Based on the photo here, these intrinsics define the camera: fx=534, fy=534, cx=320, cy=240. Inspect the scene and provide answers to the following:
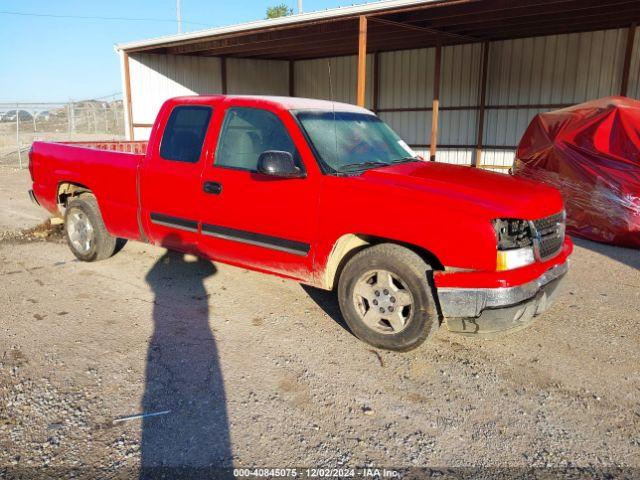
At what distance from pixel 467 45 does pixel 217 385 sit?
16.0 meters

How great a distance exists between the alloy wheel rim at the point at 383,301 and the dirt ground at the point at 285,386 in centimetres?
26

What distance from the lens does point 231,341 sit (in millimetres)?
4277

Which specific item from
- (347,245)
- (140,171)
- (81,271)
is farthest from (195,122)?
(81,271)

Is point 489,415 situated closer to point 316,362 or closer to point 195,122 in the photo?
point 316,362

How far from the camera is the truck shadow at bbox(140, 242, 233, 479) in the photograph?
2793mm

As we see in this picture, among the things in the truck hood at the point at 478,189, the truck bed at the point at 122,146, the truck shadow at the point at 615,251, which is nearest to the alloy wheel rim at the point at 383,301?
the truck hood at the point at 478,189

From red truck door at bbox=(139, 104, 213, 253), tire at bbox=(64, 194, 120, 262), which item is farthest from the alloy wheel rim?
tire at bbox=(64, 194, 120, 262)

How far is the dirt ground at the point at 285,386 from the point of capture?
2.90 m

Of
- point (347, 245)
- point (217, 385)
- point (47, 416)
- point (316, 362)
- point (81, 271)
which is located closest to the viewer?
point (47, 416)

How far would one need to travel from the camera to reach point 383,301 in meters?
4.02

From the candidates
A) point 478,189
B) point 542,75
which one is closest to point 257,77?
point 542,75

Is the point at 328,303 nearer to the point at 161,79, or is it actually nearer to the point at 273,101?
the point at 273,101

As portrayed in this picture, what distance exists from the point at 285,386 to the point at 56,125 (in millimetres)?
40561

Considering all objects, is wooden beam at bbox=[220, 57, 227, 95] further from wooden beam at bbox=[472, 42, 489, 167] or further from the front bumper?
the front bumper
